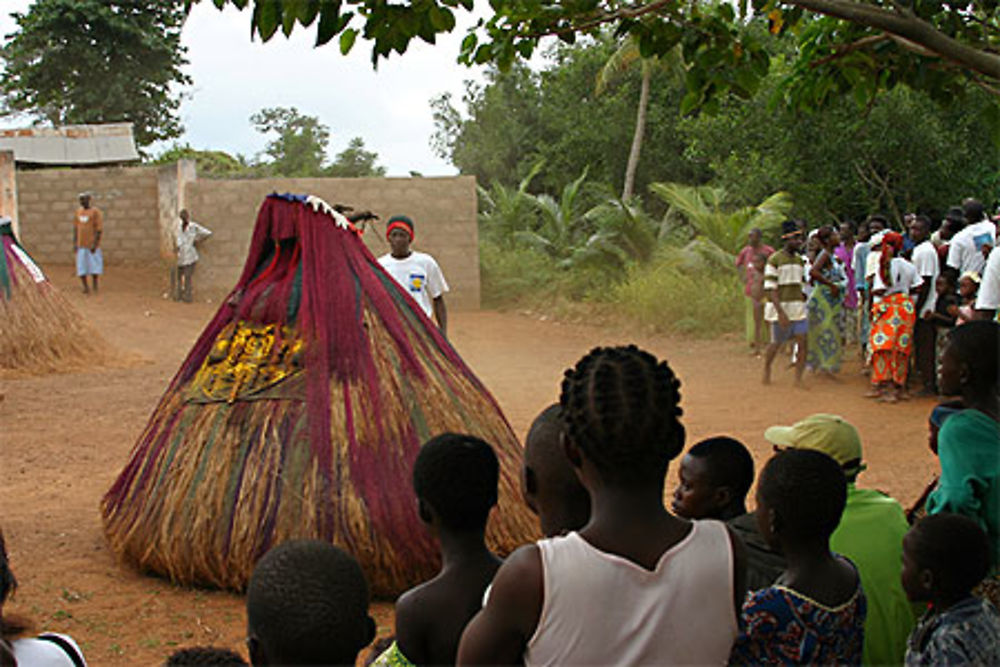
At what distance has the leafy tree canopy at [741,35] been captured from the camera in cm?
323

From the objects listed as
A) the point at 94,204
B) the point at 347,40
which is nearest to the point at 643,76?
the point at 94,204

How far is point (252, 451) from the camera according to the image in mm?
4586

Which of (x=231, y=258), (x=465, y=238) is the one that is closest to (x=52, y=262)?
(x=231, y=258)

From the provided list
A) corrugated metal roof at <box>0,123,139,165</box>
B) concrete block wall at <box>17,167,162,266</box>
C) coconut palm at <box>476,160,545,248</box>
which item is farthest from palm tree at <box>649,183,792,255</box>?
corrugated metal roof at <box>0,123,139,165</box>

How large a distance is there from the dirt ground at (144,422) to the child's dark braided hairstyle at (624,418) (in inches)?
103

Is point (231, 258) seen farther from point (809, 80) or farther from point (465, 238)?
point (809, 80)

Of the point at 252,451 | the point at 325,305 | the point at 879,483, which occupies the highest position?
the point at 325,305

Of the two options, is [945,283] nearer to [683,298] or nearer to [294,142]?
[683,298]

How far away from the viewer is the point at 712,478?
115 inches

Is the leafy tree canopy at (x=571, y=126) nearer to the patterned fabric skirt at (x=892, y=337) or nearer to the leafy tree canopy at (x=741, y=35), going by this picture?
the patterned fabric skirt at (x=892, y=337)

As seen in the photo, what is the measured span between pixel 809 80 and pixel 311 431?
2.49 m

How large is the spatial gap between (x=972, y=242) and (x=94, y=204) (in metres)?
14.2

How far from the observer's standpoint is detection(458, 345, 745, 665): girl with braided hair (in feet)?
5.70

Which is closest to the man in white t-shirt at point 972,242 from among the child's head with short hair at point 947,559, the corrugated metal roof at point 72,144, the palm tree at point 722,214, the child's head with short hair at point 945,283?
the child's head with short hair at point 945,283
